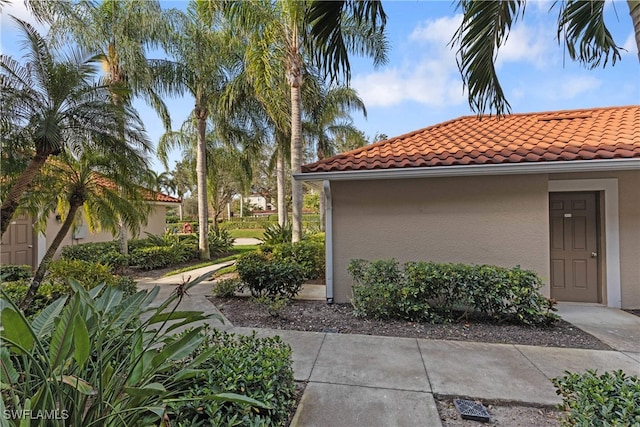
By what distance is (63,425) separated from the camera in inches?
64.3

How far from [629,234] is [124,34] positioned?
15056 mm

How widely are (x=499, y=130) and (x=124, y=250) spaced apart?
13.3m

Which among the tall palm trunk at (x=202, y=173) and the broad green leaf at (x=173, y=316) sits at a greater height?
the tall palm trunk at (x=202, y=173)

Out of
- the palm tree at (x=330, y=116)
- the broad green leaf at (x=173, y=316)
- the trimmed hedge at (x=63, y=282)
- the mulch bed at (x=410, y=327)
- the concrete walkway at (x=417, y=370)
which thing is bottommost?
the mulch bed at (x=410, y=327)

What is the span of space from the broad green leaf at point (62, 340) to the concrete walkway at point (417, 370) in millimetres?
1830

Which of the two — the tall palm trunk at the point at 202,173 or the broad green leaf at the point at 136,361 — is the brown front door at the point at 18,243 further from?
the broad green leaf at the point at 136,361

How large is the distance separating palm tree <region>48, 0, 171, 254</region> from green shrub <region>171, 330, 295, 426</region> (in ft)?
32.4

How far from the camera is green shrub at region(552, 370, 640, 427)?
5.68ft

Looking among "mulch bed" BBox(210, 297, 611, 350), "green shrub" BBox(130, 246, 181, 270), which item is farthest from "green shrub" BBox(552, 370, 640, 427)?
"green shrub" BBox(130, 246, 181, 270)

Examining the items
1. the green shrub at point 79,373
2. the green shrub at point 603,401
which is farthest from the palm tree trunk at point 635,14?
the green shrub at point 79,373

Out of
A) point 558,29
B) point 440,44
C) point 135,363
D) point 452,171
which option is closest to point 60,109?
point 135,363

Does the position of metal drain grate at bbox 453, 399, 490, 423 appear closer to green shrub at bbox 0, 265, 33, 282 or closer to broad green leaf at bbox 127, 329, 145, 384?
broad green leaf at bbox 127, 329, 145, 384

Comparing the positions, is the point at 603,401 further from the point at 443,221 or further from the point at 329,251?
the point at 329,251

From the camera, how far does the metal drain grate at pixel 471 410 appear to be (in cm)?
258
